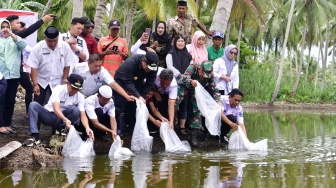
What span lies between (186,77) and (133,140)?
123 centimetres

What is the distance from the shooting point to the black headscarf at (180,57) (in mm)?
8297

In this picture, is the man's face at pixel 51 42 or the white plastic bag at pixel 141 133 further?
the white plastic bag at pixel 141 133

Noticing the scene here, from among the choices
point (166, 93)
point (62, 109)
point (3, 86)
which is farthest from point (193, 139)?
point (3, 86)

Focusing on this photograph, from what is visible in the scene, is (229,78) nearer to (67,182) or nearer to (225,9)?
(225,9)

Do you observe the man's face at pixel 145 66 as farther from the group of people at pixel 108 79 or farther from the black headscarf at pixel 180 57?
the black headscarf at pixel 180 57

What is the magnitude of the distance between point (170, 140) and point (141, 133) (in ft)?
1.44

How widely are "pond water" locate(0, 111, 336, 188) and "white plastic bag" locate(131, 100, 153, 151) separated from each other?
276 mm

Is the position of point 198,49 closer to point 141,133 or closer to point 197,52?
point 197,52

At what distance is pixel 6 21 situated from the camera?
732cm

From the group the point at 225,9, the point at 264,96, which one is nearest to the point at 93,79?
the point at 225,9

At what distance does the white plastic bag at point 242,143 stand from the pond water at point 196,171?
8.3 inches

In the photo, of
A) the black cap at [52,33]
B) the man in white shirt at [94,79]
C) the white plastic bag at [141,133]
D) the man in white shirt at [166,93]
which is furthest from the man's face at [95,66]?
the man in white shirt at [166,93]

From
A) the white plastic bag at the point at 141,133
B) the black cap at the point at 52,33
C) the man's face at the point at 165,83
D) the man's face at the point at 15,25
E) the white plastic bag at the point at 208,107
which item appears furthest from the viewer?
the white plastic bag at the point at 208,107

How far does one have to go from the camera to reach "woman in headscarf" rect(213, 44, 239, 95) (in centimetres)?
863
